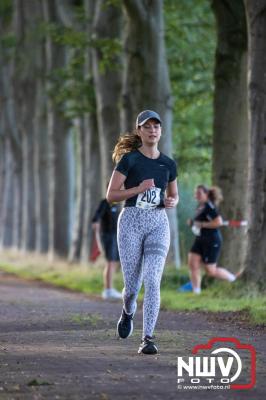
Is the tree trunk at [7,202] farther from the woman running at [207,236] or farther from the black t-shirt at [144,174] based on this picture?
the black t-shirt at [144,174]

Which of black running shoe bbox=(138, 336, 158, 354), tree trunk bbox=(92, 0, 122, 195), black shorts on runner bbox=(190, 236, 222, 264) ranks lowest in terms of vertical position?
black running shoe bbox=(138, 336, 158, 354)

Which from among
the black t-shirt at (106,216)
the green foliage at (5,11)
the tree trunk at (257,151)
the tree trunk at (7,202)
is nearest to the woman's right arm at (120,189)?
the tree trunk at (257,151)

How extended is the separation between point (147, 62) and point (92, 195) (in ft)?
28.5

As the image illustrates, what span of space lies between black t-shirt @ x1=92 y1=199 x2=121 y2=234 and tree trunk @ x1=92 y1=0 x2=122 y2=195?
7493mm

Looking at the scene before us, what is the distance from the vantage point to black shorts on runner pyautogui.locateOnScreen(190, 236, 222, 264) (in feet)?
65.9

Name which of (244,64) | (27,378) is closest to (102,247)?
(244,64)

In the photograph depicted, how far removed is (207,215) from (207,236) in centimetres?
36

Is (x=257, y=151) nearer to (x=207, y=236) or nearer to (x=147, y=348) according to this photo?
(x=207, y=236)

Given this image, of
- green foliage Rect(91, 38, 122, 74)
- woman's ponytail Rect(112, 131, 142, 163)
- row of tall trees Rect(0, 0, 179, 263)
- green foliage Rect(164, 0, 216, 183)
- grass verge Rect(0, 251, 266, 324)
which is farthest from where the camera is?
green foliage Rect(164, 0, 216, 183)

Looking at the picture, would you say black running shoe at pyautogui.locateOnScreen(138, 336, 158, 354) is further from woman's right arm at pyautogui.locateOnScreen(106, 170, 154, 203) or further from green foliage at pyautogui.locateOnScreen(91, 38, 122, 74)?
green foliage at pyautogui.locateOnScreen(91, 38, 122, 74)

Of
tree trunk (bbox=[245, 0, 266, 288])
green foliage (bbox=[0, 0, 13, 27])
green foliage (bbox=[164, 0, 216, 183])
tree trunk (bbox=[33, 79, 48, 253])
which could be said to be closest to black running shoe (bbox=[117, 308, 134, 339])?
tree trunk (bbox=[245, 0, 266, 288])

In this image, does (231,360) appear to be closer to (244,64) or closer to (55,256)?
(244,64)

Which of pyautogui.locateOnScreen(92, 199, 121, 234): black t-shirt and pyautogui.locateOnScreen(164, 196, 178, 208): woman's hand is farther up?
pyautogui.locateOnScreen(164, 196, 178, 208): woman's hand

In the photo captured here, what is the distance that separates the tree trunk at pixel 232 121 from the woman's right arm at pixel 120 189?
1034cm
